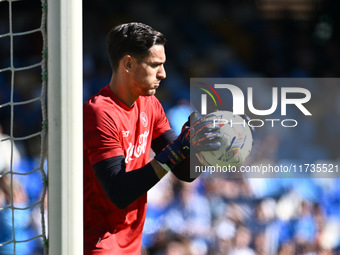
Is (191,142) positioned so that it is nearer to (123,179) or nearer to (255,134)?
(123,179)

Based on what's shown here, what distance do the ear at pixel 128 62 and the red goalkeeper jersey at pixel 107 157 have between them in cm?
16

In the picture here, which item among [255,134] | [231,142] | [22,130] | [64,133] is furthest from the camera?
[255,134]

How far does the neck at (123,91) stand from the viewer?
2.24 meters

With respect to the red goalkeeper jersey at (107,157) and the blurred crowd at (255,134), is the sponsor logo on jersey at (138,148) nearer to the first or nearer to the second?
the red goalkeeper jersey at (107,157)

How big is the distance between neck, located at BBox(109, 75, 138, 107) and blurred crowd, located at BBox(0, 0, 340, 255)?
86 cm

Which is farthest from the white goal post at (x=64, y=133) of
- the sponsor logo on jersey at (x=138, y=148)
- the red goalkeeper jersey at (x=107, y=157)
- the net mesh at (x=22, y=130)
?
the net mesh at (x=22, y=130)

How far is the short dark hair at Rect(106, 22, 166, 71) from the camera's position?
2.29 m

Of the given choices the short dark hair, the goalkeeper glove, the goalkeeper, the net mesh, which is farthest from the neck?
the net mesh

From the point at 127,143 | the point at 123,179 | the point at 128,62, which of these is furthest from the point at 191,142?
the point at 128,62

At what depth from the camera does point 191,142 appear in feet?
6.13

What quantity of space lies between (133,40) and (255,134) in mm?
1268

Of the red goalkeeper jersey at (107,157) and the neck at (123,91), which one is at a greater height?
the neck at (123,91)

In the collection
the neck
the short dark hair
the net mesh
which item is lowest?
the net mesh

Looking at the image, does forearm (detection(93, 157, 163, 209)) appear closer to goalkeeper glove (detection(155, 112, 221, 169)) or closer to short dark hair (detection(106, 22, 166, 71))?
goalkeeper glove (detection(155, 112, 221, 169))
